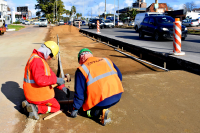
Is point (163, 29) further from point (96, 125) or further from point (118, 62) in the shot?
point (96, 125)

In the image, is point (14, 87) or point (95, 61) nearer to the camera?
point (95, 61)

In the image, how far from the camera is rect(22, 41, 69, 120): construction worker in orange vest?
12.1 ft

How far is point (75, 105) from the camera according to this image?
11.8ft

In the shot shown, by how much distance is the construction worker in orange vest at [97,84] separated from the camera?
3271 millimetres

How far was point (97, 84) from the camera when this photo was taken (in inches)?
129

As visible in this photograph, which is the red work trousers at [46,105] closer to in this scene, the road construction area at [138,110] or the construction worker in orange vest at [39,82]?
the construction worker in orange vest at [39,82]

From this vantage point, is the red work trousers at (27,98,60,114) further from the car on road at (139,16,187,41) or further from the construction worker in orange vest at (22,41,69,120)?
the car on road at (139,16,187,41)

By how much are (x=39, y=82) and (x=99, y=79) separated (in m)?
1.03

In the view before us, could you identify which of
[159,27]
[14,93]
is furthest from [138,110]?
[159,27]

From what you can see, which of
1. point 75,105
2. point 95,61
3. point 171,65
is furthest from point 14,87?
point 171,65

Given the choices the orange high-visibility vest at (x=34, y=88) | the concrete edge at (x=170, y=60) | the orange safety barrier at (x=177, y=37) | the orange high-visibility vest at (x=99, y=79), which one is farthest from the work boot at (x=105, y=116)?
the orange safety barrier at (x=177, y=37)

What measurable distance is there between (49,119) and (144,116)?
165 cm

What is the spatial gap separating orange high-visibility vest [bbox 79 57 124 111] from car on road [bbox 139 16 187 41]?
499 inches

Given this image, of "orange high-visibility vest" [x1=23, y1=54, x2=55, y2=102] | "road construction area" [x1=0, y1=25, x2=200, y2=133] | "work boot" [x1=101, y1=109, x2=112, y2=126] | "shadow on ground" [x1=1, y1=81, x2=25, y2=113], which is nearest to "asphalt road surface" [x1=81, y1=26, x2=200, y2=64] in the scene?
"road construction area" [x1=0, y1=25, x2=200, y2=133]
